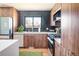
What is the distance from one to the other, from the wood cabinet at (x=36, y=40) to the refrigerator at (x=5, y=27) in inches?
37.4

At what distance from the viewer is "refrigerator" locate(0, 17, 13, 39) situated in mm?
5891

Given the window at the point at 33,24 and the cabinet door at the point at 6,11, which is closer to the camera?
the cabinet door at the point at 6,11

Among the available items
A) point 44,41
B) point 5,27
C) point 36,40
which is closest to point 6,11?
point 5,27

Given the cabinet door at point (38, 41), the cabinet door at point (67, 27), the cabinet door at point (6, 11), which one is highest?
the cabinet door at point (6, 11)

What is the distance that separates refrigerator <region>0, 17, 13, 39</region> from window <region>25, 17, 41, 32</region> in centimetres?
149

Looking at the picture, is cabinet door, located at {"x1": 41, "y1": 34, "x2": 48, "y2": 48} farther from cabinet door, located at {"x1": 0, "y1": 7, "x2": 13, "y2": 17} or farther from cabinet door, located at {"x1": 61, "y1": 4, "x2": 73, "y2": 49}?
cabinet door, located at {"x1": 61, "y1": 4, "x2": 73, "y2": 49}

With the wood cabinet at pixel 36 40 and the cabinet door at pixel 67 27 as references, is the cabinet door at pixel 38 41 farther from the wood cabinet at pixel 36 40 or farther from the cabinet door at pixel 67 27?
the cabinet door at pixel 67 27

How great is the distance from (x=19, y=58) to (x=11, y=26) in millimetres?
5356

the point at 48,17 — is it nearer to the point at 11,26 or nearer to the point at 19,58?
the point at 11,26

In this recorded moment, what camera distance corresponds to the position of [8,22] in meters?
6.09

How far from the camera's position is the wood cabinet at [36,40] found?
6824 mm

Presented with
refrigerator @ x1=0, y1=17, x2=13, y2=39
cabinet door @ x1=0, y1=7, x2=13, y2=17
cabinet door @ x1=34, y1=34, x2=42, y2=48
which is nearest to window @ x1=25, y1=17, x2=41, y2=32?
cabinet door @ x1=34, y1=34, x2=42, y2=48

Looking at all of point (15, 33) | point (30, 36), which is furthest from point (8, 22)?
point (30, 36)

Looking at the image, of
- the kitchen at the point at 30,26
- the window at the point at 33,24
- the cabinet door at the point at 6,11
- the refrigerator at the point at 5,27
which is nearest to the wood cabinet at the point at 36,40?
the kitchen at the point at 30,26
